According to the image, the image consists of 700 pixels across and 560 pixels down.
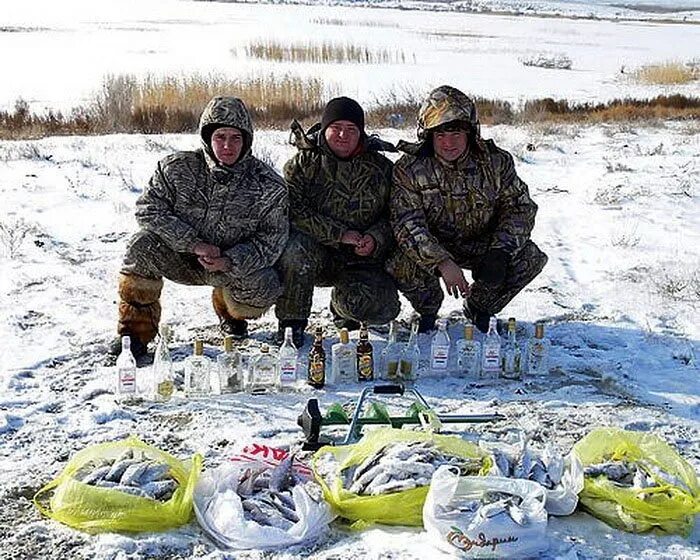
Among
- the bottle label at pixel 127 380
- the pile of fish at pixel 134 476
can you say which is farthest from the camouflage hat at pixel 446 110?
the pile of fish at pixel 134 476

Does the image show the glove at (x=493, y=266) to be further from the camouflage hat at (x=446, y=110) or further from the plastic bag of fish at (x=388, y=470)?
the plastic bag of fish at (x=388, y=470)

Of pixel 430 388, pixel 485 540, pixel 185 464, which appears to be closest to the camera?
pixel 485 540

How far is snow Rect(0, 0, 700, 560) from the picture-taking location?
343cm

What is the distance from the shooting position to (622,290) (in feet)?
20.6

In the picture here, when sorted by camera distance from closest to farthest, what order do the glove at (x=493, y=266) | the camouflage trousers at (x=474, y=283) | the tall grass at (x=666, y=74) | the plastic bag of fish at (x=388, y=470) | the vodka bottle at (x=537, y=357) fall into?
the plastic bag of fish at (x=388, y=470) < the vodka bottle at (x=537, y=357) < the glove at (x=493, y=266) < the camouflage trousers at (x=474, y=283) < the tall grass at (x=666, y=74)

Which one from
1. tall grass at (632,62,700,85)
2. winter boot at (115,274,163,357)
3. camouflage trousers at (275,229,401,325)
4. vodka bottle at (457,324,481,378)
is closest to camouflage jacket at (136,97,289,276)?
camouflage trousers at (275,229,401,325)

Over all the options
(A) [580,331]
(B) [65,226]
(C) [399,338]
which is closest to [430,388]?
(C) [399,338]

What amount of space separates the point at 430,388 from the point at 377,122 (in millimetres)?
9219

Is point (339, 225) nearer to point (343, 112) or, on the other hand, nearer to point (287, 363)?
point (343, 112)

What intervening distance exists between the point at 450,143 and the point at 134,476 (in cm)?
272

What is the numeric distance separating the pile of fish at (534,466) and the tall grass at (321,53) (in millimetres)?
20515

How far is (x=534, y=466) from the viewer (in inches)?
139

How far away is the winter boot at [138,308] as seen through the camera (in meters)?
4.94

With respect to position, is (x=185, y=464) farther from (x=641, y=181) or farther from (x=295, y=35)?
(x=295, y=35)
